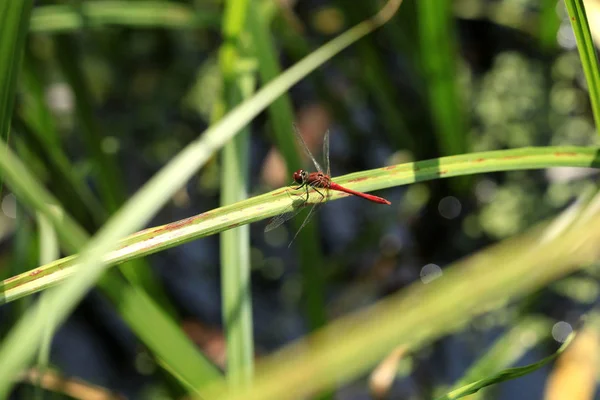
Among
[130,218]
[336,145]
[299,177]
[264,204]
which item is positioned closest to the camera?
[130,218]

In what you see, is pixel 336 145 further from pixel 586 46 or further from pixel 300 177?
pixel 586 46

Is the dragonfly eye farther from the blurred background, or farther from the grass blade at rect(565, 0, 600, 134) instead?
the grass blade at rect(565, 0, 600, 134)

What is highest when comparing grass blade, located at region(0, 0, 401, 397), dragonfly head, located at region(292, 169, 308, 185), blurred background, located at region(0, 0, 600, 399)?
blurred background, located at region(0, 0, 600, 399)

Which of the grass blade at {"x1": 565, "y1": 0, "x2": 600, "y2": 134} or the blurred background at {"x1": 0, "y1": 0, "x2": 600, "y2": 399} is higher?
the blurred background at {"x1": 0, "y1": 0, "x2": 600, "y2": 399}

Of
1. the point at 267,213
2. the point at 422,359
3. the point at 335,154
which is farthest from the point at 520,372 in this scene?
the point at 335,154

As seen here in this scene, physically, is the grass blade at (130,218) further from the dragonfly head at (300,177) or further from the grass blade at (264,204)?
the dragonfly head at (300,177)

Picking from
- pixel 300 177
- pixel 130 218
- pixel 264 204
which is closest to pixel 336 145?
pixel 300 177

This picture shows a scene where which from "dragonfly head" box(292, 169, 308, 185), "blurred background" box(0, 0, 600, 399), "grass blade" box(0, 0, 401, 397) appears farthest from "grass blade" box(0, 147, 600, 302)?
"blurred background" box(0, 0, 600, 399)

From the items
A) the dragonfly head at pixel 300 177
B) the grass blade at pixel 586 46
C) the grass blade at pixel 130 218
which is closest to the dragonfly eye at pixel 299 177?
the dragonfly head at pixel 300 177

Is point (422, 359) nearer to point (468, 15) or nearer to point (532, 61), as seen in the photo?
point (532, 61)
